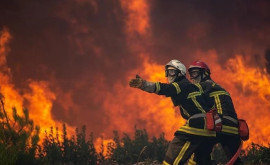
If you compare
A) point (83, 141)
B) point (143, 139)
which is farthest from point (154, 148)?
point (83, 141)

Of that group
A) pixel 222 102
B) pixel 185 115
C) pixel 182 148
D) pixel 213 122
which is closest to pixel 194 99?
pixel 185 115

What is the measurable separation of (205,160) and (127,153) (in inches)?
203

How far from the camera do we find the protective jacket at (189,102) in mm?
6266

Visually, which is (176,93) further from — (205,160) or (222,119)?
(205,160)

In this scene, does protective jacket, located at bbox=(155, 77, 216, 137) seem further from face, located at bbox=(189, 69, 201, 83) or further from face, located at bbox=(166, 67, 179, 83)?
face, located at bbox=(189, 69, 201, 83)

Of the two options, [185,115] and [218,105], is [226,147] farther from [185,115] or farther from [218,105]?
[185,115]

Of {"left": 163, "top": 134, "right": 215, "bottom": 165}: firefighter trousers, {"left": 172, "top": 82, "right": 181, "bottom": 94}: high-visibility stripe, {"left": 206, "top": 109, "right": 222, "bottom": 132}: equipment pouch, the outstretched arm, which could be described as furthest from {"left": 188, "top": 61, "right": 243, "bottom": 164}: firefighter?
the outstretched arm

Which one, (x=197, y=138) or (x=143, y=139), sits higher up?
(x=143, y=139)

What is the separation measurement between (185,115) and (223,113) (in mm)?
725

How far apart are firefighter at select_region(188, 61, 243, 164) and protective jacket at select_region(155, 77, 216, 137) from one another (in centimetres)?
23

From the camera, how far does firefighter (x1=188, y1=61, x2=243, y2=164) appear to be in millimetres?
6645

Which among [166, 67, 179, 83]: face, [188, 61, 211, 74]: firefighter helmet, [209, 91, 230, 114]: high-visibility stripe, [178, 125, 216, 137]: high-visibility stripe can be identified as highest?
[188, 61, 211, 74]: firefighter helmet

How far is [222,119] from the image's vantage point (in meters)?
6.56

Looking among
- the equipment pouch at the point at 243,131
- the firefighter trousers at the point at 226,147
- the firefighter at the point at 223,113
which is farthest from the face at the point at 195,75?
the firefighter trousers at the point at 226,147
